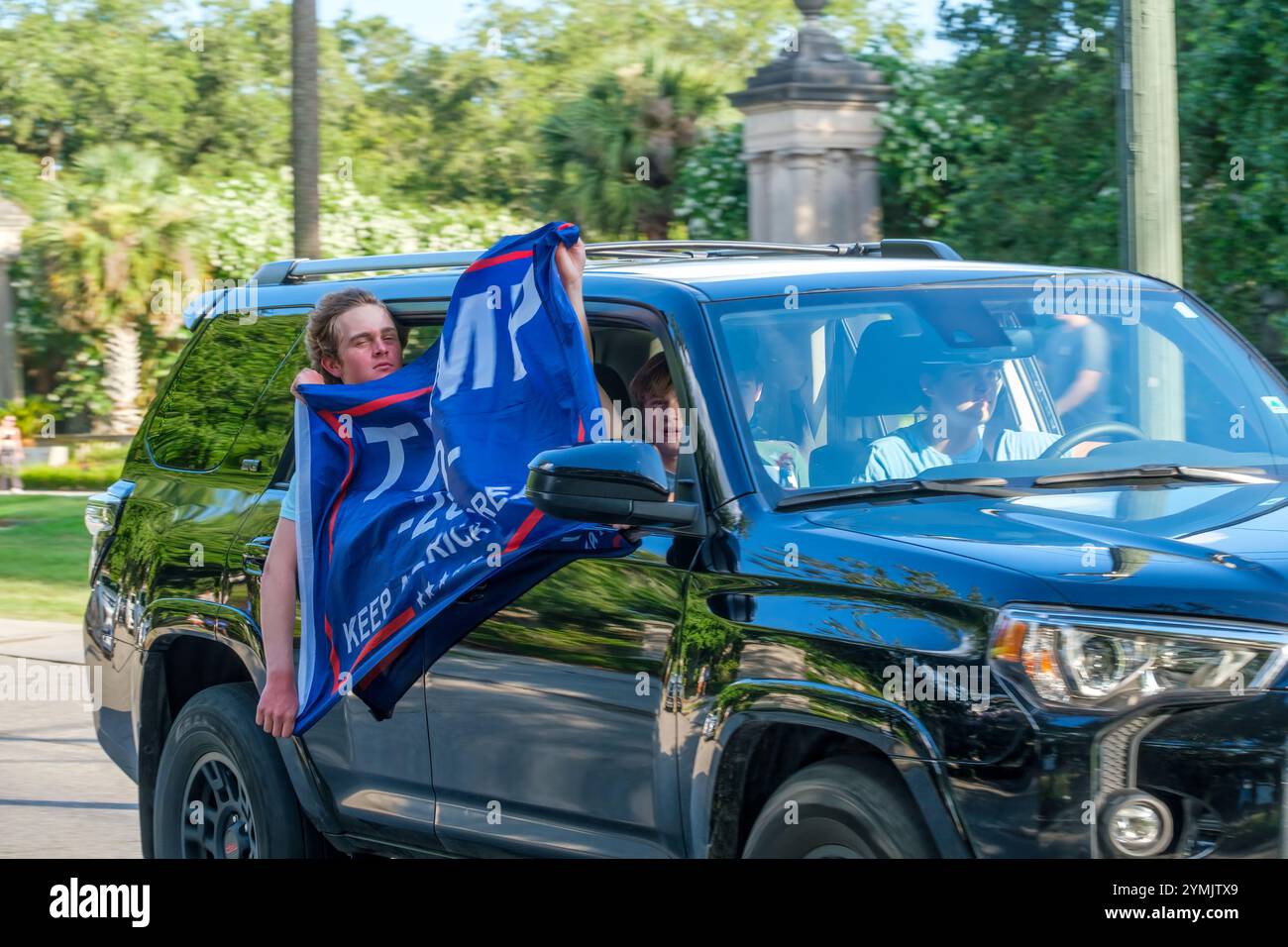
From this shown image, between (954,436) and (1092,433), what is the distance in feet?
1.31

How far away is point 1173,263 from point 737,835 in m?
4.14

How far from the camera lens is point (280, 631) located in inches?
204

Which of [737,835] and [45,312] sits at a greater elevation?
[45,312]

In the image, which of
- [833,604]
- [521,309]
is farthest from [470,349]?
[833,604]

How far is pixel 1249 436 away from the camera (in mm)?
4785

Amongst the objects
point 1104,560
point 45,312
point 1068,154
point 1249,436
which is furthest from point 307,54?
point 45,312

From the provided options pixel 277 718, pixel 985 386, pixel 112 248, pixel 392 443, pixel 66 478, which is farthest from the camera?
pixel 112 248

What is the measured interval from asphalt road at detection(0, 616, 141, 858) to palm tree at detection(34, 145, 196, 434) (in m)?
17.2

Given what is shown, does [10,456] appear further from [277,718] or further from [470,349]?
[470,349]

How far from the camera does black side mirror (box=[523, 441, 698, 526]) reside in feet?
13.3

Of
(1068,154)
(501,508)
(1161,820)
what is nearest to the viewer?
(1161,820)

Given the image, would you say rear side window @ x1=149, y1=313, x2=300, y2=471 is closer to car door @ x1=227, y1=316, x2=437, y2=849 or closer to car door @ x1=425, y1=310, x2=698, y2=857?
car door @ x1=227, y1=316, x2=437, y2=849

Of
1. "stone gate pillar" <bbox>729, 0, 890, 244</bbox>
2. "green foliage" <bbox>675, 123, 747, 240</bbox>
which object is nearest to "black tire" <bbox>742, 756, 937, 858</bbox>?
"stone gate pillar" <bbox>729, 0, 890, 244</bbox>

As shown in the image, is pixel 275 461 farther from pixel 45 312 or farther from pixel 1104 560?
pixel 45 312
